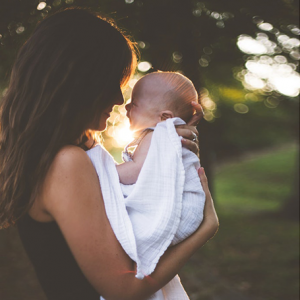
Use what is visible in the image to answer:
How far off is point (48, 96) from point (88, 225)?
0.52m

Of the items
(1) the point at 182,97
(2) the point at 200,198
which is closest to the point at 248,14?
(1) the point at 182,97

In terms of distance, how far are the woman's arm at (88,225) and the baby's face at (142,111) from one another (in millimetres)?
749

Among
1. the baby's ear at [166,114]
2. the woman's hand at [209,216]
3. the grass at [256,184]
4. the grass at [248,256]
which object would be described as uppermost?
the baby's ear at [166,114]

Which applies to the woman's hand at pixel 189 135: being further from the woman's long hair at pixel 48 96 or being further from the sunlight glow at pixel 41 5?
the sunlight glow at pixel 41 5

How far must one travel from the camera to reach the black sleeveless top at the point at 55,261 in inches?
55.9

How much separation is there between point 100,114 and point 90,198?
41 cm

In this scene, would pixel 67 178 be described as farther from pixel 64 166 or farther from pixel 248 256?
pixel 248 256

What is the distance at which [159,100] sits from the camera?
Answer: 2.10 meters

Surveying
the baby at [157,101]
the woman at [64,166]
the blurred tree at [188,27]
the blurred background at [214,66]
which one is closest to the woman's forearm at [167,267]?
the woman at [64,166]

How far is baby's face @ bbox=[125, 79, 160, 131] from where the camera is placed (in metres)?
2.09

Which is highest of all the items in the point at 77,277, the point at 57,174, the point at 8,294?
the point at 57,174

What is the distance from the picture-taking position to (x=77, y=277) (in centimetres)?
144

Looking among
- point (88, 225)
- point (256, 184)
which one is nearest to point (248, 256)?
point (88, 225)

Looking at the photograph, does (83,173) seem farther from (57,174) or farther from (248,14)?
(248,14)
